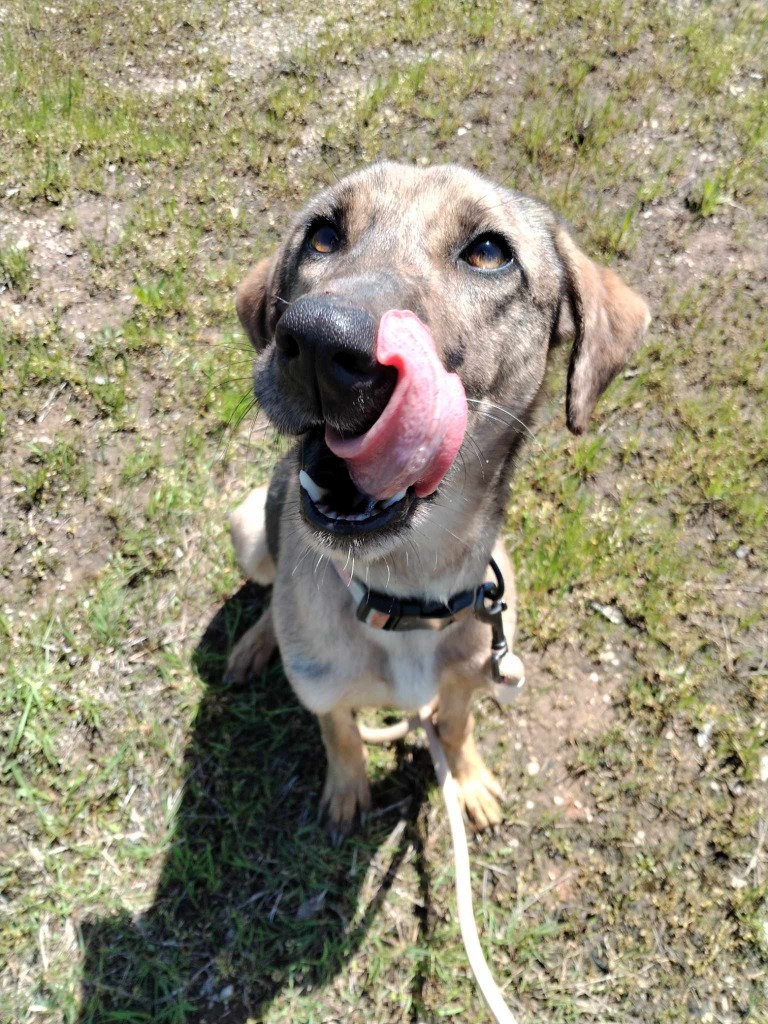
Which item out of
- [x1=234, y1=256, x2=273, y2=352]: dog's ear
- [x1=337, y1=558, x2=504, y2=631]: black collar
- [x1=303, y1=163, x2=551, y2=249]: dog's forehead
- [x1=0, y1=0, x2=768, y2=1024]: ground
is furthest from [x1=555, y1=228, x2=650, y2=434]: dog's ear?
[x1=234, y1=256, x2=273, y2=352]: dog's ear

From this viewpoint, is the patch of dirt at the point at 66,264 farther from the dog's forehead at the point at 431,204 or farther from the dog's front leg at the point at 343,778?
the dog's front leg at the point at 343,778

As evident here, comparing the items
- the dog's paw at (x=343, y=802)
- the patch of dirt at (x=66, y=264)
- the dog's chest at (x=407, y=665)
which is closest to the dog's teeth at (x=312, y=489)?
the dog's chest at (x=407, y=665)

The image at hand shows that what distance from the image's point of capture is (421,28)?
21.7 feet

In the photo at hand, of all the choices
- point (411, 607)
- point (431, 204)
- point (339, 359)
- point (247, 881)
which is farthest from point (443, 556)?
point (247, 881)

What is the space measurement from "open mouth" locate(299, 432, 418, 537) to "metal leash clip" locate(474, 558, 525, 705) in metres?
0.79

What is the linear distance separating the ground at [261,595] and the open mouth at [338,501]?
48.7 inches

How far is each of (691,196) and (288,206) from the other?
3.17 meters

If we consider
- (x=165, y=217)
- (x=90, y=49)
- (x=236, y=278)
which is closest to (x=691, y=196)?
(x=236, y=278)

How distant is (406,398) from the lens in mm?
1713

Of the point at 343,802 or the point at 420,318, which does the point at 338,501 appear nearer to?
the point at 420,318

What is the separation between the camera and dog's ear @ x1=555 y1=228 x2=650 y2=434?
2.82 metres

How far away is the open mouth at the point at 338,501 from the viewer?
2088 millimetres

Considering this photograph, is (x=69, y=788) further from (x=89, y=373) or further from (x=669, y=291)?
(x=669, y=291)

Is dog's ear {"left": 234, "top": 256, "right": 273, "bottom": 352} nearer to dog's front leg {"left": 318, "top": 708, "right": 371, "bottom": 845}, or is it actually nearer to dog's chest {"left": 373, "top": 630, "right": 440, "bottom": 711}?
dog's chest {"left": 373, "top": 630, "right": 440, "bottom": 711}
